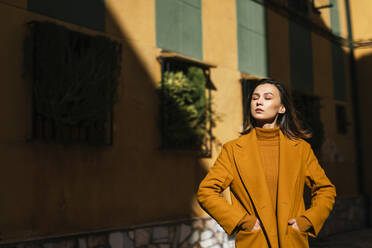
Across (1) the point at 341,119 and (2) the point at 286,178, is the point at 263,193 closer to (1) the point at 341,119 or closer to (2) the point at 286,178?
(2) the point at 286,178

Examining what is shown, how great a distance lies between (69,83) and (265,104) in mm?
3440

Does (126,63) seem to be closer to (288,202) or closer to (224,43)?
(224,43)

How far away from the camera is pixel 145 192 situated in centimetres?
729

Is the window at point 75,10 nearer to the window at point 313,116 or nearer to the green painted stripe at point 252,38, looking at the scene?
the green painted stripe at point 252,38

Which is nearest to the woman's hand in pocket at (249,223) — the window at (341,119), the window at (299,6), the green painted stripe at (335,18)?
the window at (299,6)

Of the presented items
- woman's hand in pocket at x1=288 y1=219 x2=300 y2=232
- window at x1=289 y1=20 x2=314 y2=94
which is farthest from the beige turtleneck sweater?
window at x1=289 y1=20 x2=314 y2=94

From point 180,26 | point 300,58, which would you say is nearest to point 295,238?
point 180,26

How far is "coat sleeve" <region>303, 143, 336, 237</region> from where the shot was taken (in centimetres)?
→ 294

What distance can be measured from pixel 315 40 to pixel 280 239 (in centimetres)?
1080

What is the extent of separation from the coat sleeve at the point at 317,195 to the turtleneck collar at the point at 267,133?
23 cm

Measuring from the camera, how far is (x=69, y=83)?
590cm

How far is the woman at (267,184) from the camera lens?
9.41 ft

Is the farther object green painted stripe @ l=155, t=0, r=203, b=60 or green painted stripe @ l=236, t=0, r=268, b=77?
green painted stripe @ l=236, t=0, r=268, b=77

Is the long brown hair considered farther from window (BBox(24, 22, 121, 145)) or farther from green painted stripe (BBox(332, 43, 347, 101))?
green painted stripe (BBox(332, 43, 347, 101))
